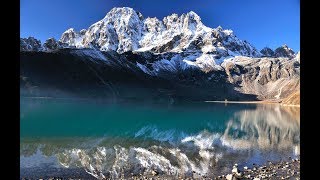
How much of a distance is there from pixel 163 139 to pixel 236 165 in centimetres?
1887

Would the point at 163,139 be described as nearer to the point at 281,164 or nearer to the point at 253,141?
the point at 253,141

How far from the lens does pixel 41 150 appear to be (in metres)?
35.6

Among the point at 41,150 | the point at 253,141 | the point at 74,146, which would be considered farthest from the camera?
the point at 253,141

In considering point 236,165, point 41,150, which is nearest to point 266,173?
point 236,165

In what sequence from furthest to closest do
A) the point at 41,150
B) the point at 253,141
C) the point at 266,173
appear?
the point at 253,141 → the point at 41,150 → the point at 266,173
